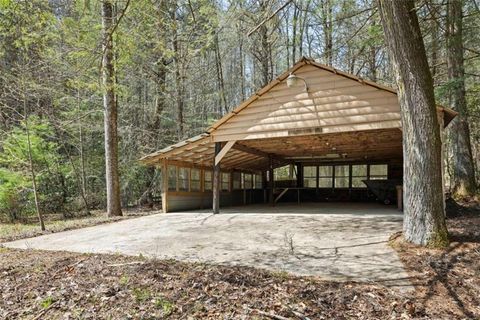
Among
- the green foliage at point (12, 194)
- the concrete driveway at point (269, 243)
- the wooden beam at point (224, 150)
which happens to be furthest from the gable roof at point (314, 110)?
the green foliage at point (12, 194)

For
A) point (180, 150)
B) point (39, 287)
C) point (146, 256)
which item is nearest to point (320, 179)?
point (180, 150)

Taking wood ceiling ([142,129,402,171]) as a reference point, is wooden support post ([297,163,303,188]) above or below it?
below

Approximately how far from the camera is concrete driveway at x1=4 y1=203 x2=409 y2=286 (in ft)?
12.4

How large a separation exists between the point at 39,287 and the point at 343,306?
3213 mm

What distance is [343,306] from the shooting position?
107 inches

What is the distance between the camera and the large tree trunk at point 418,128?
14.2 ft

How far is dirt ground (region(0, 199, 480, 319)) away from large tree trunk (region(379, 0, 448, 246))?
1.40ft

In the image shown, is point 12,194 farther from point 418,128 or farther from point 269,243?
point 418,128

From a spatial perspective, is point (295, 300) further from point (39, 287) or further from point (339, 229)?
point (339, 229)

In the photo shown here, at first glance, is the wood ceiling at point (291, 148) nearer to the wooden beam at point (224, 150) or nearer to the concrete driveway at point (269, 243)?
the wooden beam at point (224, 150)

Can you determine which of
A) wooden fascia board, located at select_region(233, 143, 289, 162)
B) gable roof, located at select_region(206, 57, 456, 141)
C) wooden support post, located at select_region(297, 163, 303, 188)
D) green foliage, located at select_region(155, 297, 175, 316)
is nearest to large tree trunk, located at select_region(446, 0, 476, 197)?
gable roof, located at select_region(206, 57, 456, 141)

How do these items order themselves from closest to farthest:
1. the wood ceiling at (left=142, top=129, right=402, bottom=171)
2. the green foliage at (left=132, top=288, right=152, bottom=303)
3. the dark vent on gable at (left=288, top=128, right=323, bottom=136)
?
the green foliage at (left=132, top=288, right=152, bottom=303)
the dark vent on gable at (left=288, top=128, right=323, bottom=136)
the wood ceiling at (left=142, top=129, right=402, bottom=171)

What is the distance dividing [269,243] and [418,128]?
9.32ft

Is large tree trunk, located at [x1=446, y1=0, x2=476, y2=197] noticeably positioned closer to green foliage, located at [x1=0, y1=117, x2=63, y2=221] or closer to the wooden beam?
the wooden beam
